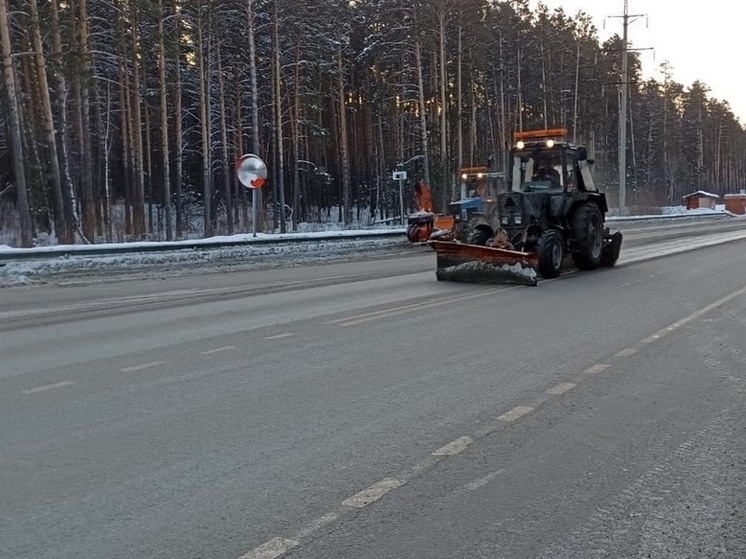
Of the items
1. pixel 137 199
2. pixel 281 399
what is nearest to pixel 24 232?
pixel 137 199

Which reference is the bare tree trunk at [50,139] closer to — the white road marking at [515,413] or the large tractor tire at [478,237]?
the large tractor tire at [478,237]

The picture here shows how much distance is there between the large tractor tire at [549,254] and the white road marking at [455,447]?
32.2ft

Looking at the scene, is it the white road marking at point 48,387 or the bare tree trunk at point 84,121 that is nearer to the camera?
the white road marking at point 48,387

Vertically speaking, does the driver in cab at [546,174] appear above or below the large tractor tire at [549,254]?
above

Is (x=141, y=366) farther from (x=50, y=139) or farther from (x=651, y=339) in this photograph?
(x=50, y=139)

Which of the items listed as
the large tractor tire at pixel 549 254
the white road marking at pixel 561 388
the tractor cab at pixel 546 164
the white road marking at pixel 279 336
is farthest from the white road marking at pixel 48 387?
the tractor cab at pixel 546 164

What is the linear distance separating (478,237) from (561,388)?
30.2 feet

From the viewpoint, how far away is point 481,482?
4.12 metres

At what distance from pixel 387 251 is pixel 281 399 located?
56.4 feet

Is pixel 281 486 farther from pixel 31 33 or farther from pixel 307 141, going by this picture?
pixel 307 141

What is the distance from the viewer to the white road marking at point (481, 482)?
13.3 ft

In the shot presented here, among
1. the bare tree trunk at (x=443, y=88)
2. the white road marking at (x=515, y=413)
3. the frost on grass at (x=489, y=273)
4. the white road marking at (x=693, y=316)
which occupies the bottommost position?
the white road marking at (x=515, y=413)

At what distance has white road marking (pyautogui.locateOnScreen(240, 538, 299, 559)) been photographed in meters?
3.25

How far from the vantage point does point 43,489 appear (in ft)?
13.0
